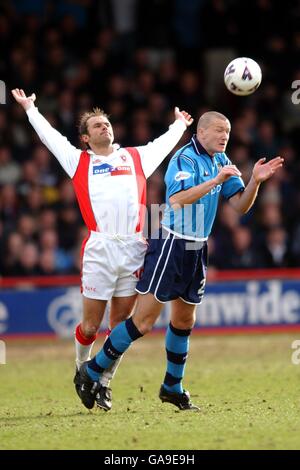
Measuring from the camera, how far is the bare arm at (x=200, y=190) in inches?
301

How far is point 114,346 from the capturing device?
806 cm

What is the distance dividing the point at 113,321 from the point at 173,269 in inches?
30.6

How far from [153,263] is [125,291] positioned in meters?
0.38

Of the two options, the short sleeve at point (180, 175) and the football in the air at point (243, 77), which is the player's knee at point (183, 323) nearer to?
the short sleeve at point (180, 175)

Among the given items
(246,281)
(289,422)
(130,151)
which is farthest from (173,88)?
(289,422)

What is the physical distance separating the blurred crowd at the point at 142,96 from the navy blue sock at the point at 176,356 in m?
6.43

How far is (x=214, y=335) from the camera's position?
1454 cm

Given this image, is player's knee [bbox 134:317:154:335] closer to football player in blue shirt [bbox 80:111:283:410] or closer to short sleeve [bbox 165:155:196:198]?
football player in blue shirt [bbox 80:111:283:410]

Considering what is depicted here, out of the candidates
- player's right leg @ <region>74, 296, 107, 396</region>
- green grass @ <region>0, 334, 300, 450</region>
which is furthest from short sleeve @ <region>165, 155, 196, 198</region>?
green grass @ <region>0, 334, 300, 450</region>

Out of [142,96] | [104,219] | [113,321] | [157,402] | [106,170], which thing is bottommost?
[157,402]

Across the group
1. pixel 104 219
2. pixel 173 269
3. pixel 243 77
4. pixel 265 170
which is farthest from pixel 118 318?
pixel 243 77

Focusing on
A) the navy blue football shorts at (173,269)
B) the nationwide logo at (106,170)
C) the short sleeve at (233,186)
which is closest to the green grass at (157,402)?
the navy blue football shorts at (173,269)

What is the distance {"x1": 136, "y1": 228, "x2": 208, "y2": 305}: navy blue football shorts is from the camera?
8008mm

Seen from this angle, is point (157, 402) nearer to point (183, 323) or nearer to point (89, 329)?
point (183, 323)
